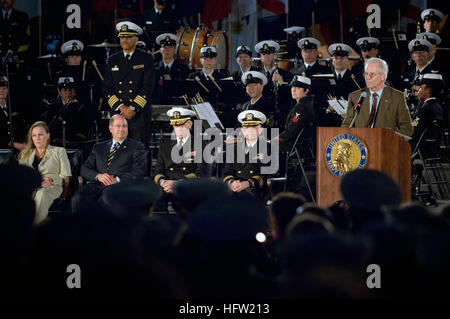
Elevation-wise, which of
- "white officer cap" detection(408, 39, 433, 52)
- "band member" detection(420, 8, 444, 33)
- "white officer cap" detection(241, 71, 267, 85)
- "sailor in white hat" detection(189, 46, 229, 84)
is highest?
"band member" detection(420, 8, 444, 33)

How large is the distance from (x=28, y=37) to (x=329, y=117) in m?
5.22

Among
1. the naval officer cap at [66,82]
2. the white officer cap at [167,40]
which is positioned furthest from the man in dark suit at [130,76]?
the white officer cap at [167,40]

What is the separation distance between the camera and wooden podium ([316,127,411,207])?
5.39m

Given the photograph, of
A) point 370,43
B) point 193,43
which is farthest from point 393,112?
point 193,43

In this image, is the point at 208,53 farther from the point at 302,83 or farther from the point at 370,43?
the point at 370,43

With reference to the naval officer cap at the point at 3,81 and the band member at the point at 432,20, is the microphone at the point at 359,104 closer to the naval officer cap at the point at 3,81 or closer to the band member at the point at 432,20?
the band member at the point at 432,20

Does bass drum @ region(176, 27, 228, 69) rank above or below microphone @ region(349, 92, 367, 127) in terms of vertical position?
above

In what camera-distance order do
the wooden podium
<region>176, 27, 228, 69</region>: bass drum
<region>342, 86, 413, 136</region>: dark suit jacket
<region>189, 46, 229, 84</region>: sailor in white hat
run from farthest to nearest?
Result: <region>176, 27, 228, 69</region>: bass drum
<region>189, 46, 229, 84</region>: sailor in white hat
<region>342, 86, 413, 136</region>: dark suit jacket
the wooden podium

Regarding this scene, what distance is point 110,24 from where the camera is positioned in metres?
13.6

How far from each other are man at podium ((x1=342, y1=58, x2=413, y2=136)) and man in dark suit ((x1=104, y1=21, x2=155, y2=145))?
306cm

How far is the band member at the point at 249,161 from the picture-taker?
6527mm

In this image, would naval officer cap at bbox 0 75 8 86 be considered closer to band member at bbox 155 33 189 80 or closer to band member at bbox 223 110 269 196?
band member at bbox 155 33 189 80

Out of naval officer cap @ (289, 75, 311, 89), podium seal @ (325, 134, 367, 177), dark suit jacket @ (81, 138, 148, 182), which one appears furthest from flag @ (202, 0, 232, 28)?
podium seal @ (325, 134, 367, 177)

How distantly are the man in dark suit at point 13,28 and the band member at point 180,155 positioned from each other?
14.3ft
